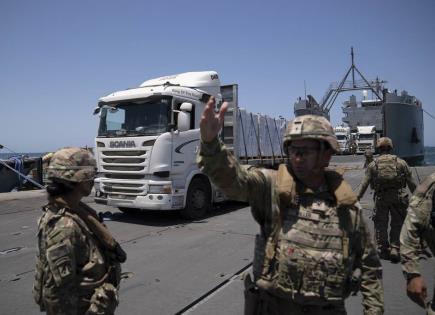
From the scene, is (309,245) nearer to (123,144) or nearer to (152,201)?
(152,201)

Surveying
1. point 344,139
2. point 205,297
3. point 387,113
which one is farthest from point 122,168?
point 344,139

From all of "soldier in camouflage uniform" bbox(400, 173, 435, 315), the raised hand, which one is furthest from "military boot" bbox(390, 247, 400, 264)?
the raised hand

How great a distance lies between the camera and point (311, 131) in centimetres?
189

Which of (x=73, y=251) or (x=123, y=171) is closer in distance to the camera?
(x=73, y=251)

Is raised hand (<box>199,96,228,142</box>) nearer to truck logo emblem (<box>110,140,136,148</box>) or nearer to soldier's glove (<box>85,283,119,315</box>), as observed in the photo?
soldier's glove (<box>85,283,119,315</box>)

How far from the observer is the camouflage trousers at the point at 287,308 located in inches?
71.9

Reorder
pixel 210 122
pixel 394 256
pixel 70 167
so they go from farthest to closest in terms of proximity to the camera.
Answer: pixel 394 256 < pixel 70 167 < pixel 210 122

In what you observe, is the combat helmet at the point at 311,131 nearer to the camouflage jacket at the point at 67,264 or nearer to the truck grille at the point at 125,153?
the camouflage jacket at the point at 67,264

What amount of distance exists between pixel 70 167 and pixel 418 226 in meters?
2.27

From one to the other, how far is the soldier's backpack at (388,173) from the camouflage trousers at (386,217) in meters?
0.21

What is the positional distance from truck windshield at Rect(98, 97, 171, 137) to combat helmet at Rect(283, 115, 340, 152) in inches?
247

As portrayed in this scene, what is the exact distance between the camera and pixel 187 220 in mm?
8828

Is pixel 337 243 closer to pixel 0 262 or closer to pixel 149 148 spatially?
pixel 0 262

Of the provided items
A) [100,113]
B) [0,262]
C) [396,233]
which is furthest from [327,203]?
[100,113]
